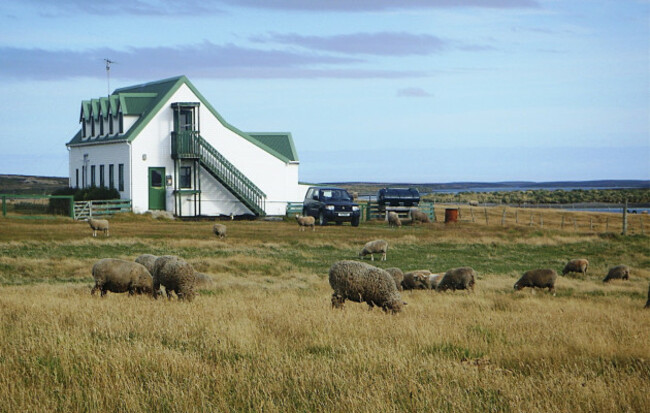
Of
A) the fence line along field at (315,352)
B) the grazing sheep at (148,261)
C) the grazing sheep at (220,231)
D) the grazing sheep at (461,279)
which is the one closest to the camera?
the fence line along field at (315,352)

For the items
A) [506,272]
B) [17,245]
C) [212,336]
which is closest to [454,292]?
[506,272]

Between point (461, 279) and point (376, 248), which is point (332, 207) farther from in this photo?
point (461, 279)

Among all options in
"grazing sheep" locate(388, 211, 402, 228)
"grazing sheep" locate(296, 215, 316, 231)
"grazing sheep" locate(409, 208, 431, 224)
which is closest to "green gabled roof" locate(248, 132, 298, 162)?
"grazing sheep" locate(409, 208, 431, 224)

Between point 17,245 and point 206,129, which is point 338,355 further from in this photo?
point 206,129

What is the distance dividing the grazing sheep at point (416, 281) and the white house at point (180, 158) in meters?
A: 30.1

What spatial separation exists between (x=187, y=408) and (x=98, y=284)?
10.0 m

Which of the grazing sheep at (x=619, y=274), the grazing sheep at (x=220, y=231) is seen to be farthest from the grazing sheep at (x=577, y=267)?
the grazing sheep at (x=220, y=231)

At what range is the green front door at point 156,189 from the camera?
161 ft

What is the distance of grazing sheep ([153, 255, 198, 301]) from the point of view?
53.4 ft

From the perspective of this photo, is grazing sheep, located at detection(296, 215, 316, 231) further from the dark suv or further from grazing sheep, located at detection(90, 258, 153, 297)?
grazing sheep, located at detection(90, 258, 153, 297)

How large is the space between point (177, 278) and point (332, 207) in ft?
92.4

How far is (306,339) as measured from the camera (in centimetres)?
1024

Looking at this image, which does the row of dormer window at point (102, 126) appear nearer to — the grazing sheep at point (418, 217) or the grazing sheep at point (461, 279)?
the grazing sheep at point (418, 217)

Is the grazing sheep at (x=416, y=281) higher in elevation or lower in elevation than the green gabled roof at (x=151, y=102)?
lower
